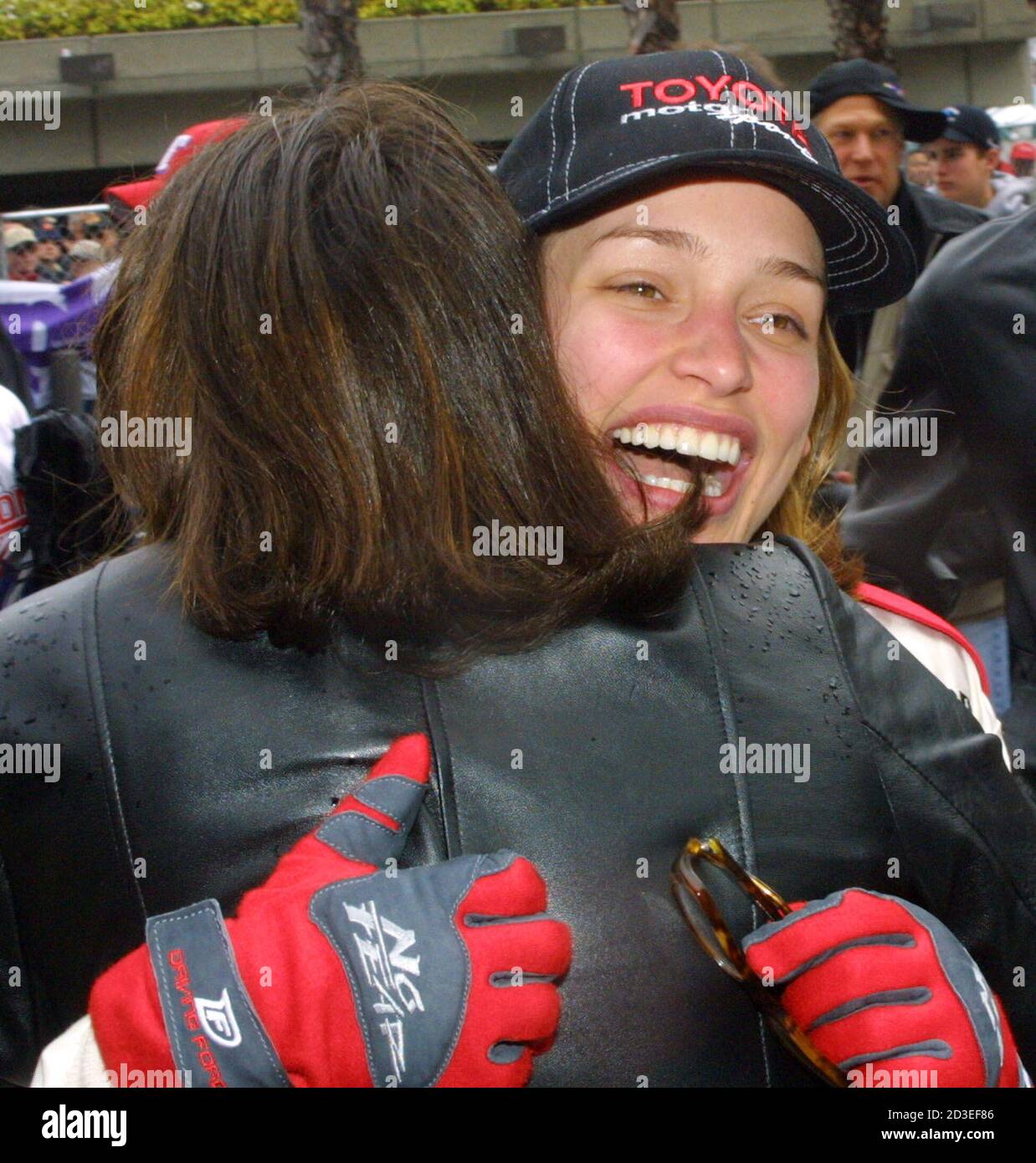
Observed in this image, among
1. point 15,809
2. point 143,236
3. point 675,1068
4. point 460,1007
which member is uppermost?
point 143,236

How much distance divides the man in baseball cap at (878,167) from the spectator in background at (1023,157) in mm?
4041

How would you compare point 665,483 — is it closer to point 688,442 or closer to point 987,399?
point 688,442

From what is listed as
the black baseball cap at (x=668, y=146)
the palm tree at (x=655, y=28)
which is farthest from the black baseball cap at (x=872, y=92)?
the black baseball cap at (x=668, y=146)

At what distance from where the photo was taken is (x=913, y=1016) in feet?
4.42

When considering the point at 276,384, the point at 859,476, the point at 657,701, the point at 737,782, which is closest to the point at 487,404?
the point at 276,384

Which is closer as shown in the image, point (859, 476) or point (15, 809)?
point (15, 809)

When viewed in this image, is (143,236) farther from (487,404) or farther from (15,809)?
(15,809)

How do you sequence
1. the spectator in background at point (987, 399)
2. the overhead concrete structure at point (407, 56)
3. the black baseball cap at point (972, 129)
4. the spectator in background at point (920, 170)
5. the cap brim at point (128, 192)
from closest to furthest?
the spectator in background at point (987, 399), the cap brim at point (128, 192), the black baseball cap at point (972, 129), the spectator in background at point (920, 170), the overhead concrete structure at point (407, 56)

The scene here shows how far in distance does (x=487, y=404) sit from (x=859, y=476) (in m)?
2.37

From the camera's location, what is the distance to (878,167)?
484 centimetres

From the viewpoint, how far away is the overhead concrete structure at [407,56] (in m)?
17.8

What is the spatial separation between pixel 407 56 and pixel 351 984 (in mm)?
18194

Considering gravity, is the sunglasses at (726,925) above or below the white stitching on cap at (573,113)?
below

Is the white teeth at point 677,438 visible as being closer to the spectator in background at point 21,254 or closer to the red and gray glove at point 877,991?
the red and gray glove at point 877,991
